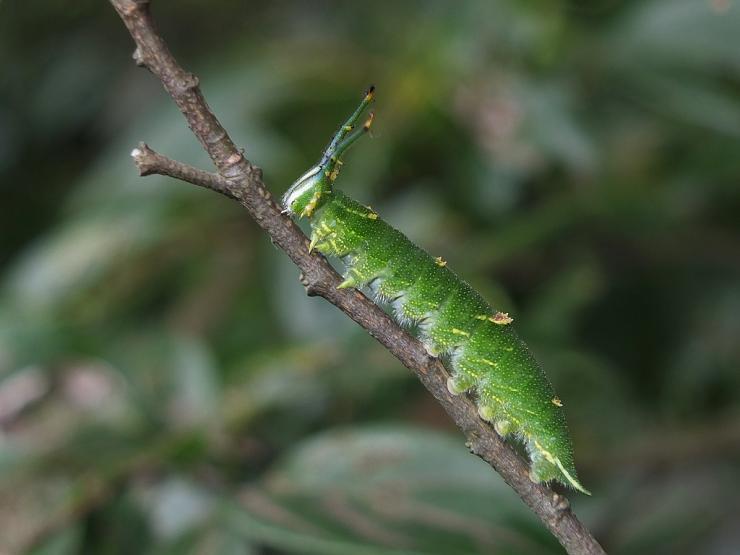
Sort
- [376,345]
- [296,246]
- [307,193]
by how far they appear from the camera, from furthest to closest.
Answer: [376,345]
[307,193]
[296,246]

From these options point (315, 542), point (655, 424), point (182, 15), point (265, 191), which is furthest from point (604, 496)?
point (182, 15)

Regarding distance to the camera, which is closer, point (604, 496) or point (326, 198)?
point (326, 198)

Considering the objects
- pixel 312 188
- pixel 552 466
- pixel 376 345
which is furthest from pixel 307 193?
pixel 376 345

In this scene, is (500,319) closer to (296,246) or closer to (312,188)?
(312,188)

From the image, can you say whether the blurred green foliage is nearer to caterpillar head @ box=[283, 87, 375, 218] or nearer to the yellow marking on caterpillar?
the yellow marking on caterpillar

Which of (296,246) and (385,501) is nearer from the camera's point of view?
(296,246)

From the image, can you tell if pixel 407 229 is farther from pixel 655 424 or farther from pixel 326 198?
pixel 326 198

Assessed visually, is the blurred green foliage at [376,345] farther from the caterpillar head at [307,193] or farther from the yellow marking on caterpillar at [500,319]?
the caterpillar head at [307,193]
